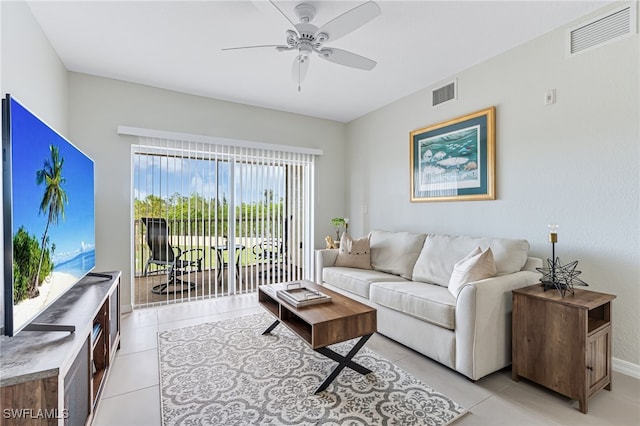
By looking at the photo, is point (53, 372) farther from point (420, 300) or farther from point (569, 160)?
point (569, 160)

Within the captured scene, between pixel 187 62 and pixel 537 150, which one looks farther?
pixel 187 62

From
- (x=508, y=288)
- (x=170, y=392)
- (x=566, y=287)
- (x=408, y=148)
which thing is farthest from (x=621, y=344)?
(x=170, y=392)

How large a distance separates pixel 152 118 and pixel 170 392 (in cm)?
298

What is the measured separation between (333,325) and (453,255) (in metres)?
1.52

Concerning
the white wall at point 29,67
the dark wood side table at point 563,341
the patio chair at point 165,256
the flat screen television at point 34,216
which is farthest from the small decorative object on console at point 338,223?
the white wall at point 29,67

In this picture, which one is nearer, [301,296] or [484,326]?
[484,326]

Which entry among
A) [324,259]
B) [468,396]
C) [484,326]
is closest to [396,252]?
[324,259]

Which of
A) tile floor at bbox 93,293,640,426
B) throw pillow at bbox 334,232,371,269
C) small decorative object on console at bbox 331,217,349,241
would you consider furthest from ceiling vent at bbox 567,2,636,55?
small decorative object on console at bbox 331,217,349,241

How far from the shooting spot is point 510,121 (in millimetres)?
2803

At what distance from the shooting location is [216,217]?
3930 mm

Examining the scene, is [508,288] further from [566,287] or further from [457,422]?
[457,422]

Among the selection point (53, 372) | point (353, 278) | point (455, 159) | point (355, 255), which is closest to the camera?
point (53, 372)

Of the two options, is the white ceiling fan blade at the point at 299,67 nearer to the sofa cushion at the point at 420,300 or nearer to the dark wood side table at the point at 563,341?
the sofa cushion at the point at 420,300

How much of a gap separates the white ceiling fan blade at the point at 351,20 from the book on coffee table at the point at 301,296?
1.84m
